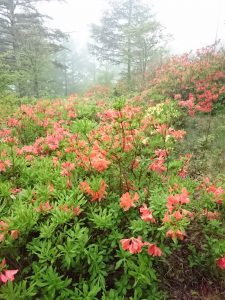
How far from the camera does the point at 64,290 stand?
2.74m

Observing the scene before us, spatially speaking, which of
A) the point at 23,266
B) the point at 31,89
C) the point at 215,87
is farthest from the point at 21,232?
the point at 31,89

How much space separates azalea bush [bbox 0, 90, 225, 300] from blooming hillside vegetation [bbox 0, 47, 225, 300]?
0.01 meters

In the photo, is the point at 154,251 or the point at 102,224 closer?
the point at 154,251

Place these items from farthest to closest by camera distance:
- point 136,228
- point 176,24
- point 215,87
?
point 176,24
point 215,87
point 136,228

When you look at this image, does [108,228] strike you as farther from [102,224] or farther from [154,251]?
[154,251]

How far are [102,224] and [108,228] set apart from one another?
8.5 inches

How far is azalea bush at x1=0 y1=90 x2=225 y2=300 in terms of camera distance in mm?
2742

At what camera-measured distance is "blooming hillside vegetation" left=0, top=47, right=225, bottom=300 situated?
275cm

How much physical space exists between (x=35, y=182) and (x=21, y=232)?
121 cm

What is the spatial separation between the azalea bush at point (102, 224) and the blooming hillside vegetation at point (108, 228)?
0.01 m

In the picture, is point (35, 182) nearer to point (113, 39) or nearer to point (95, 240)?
point (95, 240)

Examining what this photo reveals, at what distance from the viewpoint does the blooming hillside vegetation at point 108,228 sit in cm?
275

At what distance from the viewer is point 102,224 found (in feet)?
10.2

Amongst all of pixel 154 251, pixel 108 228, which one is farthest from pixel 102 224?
pixel 154 251
